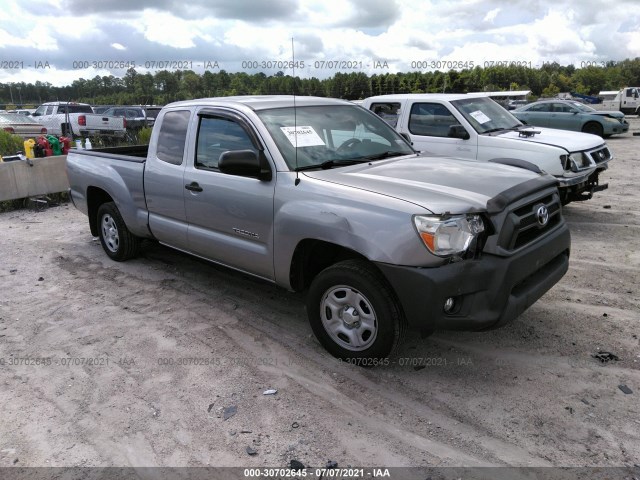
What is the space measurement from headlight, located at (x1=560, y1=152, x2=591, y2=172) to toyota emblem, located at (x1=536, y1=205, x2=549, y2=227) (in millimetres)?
3625

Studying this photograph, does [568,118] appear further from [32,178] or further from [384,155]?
[32,178]

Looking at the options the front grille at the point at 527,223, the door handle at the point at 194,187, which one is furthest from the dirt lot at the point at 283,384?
the door handle at the point at 194,187

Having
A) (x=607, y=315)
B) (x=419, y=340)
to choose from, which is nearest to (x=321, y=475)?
(x=419, y=340)

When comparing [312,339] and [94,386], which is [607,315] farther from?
[94,386]

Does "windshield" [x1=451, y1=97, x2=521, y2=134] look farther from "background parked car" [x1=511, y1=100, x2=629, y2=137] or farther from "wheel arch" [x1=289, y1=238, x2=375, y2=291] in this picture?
"background parked car" [x1=511, y1=100, x2=629, y2=137]

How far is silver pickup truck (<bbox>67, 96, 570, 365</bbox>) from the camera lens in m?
3.14

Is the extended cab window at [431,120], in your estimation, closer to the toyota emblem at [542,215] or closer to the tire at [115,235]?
the toyota emblem at [542,215]

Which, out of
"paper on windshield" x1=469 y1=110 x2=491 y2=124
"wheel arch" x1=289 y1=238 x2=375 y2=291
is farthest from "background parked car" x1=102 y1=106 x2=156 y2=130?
"wheel arch" x1=289 y1=238 x2=375 y2=291

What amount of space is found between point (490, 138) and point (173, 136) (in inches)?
180

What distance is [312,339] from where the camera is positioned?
13.5ft

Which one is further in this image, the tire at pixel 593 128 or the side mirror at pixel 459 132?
the tire at pixel 593 128

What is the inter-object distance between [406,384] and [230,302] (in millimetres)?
2105

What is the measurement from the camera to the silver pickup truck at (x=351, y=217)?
3.14m

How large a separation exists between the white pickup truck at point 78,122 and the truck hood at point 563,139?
14.4 metres
